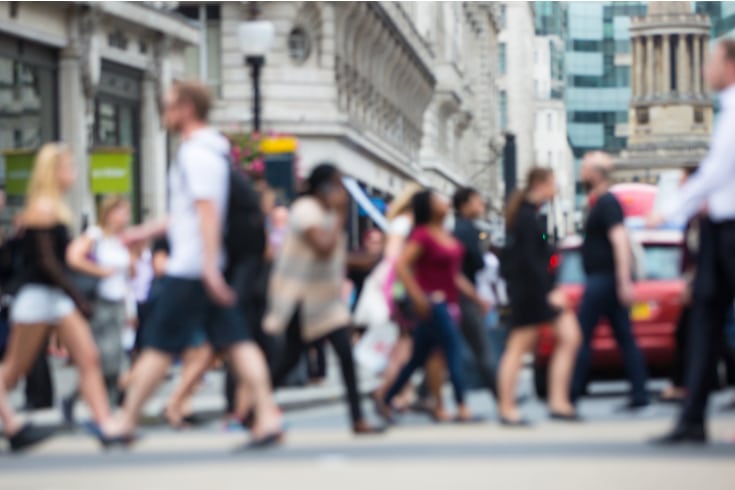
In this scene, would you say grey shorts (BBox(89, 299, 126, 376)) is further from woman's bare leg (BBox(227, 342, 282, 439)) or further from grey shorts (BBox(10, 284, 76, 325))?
woman's bare leg (BBox(227, 342, 282, 439))

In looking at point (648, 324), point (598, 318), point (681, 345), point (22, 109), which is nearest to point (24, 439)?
point (598, 318)

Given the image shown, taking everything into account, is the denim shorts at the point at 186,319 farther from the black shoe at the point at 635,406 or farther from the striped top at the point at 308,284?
the black shoe at the point at 635,406

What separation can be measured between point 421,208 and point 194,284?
2655mm

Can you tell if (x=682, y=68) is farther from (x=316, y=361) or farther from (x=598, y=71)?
(x=316, y=361)

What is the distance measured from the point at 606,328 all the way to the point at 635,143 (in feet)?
476

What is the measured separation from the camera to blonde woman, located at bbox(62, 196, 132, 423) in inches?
529

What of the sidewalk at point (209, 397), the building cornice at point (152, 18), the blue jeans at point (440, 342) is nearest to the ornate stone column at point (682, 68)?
the building cornice at point (152, 18)

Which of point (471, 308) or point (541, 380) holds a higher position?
point (471, 308)

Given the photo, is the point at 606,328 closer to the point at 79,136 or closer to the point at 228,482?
the point at 228,482

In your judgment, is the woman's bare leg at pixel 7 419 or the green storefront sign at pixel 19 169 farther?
the green storefront sign at pixel 19 169

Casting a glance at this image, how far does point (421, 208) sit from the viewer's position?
1288 cm

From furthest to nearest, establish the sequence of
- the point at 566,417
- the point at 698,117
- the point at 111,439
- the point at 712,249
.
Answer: the point at 698,117 → the point at 566,417 → the point at 111,439 → the point at 712,249

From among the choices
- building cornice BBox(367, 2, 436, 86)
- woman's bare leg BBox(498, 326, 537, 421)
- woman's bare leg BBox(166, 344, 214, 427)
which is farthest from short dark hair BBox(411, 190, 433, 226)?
building cornice BBox(367, 2, 436, 86)

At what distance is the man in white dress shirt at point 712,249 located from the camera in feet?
33.2
